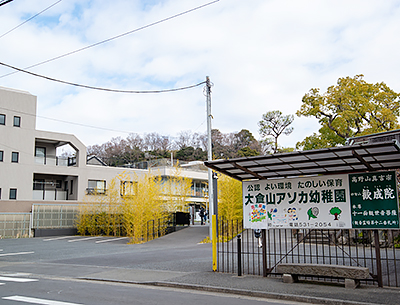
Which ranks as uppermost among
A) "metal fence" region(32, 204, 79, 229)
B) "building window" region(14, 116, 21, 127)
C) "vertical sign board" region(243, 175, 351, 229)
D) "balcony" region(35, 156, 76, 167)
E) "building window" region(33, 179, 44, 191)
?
"building window" region(14, 116, 21, 127)

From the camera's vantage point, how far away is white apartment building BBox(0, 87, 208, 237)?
2895 centimetres

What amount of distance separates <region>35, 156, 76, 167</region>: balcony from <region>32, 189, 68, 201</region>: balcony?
8.64 ft

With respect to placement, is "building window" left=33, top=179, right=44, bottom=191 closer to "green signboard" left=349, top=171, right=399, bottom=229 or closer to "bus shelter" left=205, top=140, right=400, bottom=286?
"bus shelter" left=205, top=140, right=400, bottom=286

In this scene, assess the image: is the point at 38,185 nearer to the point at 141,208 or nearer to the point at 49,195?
the point at 49,195

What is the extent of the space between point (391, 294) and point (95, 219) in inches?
966

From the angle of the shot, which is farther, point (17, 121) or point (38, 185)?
point (38, 185)

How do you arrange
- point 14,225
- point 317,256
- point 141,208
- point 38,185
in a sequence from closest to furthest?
point 317,256
point 141,208
point 14,225
point 38,185

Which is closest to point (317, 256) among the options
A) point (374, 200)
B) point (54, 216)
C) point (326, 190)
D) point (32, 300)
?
point (326, 190)

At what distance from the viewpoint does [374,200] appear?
27.2 feet

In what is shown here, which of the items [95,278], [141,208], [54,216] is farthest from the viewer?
[54,216]

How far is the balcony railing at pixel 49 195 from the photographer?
33.8 metres

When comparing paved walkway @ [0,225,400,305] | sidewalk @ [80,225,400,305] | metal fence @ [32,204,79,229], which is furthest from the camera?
metal fence @ [32,204,79,229]

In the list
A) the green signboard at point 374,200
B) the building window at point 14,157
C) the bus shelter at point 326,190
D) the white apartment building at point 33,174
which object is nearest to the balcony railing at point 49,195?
the white apartment building at point 33,174

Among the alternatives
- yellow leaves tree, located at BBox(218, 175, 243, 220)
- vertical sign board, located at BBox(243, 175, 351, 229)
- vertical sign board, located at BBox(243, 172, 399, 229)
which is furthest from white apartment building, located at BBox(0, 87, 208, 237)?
vertical sign board, located at BBox(243, 172, 399, 229)
